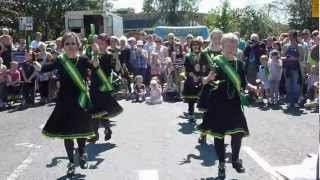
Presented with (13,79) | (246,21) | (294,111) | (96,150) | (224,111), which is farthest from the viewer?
(246,21)

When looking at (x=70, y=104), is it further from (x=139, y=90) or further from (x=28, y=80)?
(x=139, y=90)

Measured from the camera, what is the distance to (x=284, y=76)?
614 inches

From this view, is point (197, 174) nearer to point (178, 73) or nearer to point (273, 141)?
point (273, 141)

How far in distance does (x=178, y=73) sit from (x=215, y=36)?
799 cm

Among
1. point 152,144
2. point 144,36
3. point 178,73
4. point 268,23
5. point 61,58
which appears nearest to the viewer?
point 61,58

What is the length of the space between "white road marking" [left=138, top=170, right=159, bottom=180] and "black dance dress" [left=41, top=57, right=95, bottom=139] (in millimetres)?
807

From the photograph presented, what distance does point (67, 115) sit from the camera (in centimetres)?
740

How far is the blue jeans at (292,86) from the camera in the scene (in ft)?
49.0

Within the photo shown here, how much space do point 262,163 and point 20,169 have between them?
3.20 meters

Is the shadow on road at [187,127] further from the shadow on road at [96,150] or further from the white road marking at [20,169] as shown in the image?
the white road marking at [20,169]

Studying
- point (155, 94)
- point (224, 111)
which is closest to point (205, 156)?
point (224, 111)

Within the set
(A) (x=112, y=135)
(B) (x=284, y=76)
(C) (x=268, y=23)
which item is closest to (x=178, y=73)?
(B) (x=284, y=76)

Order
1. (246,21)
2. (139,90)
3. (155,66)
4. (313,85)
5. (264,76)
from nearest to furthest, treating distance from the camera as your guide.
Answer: (313,85), (264,76), (139,90), (155,66), (246,21)

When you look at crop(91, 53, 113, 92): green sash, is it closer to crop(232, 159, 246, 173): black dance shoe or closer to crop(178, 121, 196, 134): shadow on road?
crop(178, 121, 196, 134): shadow on road
